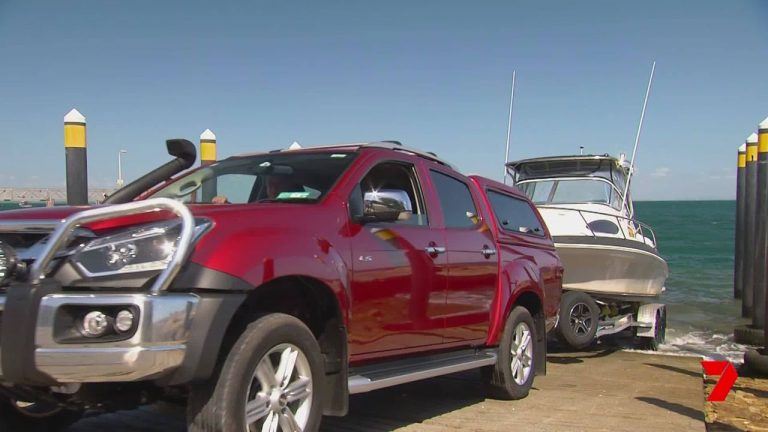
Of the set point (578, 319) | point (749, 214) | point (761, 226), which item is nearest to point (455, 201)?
point (578, 319)

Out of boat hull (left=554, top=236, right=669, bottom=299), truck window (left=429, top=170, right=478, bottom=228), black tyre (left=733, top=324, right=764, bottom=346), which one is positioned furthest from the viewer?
black tyre (left=733, top=324, right=764, bottom=346)

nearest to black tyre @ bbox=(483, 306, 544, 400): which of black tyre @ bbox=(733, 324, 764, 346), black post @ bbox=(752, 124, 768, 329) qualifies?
black tyre @ bbox=(733, 324, 764, 346)

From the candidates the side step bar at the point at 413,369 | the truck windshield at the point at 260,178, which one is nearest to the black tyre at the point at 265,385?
the side step bar at the point at 413,369

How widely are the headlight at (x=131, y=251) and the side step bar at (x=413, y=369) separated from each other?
4.69 ft

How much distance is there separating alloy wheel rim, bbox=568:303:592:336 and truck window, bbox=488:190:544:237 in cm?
247

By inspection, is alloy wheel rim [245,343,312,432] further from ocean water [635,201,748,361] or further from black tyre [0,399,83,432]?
ocean water [635,201,748,361]

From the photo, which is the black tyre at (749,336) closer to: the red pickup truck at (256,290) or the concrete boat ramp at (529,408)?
the concrete boat ramp at (529,408)

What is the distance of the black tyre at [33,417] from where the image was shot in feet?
13.3

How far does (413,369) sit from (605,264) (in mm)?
6252

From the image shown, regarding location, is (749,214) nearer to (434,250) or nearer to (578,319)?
(578,319)

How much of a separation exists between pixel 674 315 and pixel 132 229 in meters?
17.0

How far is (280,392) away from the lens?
3508 mm

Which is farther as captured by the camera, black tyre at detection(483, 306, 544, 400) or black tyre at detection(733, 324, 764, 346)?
black tyre at detection(733, 324, 764, 346)

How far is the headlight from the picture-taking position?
9.87 feet
